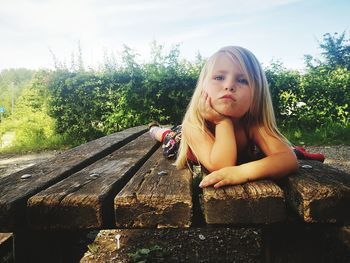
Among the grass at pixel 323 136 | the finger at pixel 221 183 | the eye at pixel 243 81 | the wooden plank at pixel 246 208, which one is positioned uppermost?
the eye at pixel 243 81

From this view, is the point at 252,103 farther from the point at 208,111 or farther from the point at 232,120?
the point at 208,111

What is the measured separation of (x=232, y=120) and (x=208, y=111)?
0.45ft

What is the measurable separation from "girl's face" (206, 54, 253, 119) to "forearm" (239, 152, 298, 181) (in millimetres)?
276

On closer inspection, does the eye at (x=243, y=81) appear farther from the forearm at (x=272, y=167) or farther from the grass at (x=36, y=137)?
the grass at (x=36, y=137)

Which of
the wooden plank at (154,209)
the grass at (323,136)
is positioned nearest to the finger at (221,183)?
the wooden plank at (154,209)

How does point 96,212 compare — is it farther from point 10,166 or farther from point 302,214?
point 10,166

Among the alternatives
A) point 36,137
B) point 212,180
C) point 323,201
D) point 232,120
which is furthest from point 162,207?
point 36,137

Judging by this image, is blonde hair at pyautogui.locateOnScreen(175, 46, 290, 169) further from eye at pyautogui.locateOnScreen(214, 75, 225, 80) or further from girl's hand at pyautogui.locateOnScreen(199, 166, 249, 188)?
girl's hand at pyautogui.locateOnScreen(199, 166, 249, 188)

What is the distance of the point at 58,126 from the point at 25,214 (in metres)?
7.94

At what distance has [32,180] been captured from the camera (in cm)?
140

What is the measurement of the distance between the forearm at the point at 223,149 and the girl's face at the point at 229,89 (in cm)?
8

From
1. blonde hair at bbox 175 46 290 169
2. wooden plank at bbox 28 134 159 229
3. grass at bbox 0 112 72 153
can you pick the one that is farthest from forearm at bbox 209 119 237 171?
grass at bbox 0 112 72 153

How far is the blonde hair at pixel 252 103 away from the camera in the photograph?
5.06 feet

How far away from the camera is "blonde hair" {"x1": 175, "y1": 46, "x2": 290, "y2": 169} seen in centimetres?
154
